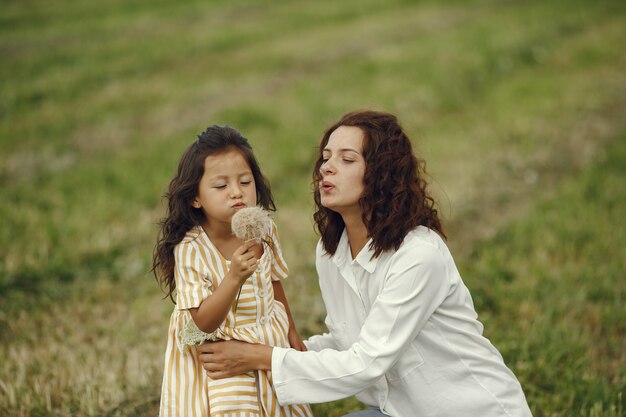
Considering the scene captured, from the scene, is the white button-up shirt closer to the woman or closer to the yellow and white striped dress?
the woman

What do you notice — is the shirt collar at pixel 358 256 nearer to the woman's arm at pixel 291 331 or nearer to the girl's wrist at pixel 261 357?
the woman's arm at pixel 291 331

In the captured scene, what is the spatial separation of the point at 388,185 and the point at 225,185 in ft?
2.54

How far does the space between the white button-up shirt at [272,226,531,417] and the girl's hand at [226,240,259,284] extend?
1.39 feet

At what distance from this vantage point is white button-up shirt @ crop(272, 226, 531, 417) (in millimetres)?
2734

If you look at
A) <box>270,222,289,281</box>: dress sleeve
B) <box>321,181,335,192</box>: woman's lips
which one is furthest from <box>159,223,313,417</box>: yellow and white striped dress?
<box>321,181,335,192</box>: woman's lips

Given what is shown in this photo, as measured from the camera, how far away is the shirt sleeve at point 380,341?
8.93 feet

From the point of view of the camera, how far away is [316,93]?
38.7ft

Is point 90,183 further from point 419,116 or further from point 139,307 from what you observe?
point 419,116

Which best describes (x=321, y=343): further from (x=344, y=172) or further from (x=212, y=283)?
(x=344, y=172)

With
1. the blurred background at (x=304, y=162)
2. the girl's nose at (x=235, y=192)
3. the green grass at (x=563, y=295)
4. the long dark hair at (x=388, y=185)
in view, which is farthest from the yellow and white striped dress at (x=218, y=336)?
the green grass at (x=563, y=295)

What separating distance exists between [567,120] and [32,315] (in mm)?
8299

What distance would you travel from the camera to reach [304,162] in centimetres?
877

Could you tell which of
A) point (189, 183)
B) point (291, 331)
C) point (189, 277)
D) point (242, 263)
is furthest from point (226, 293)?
point (291, 331)

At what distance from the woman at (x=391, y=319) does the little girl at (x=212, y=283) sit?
120mm
